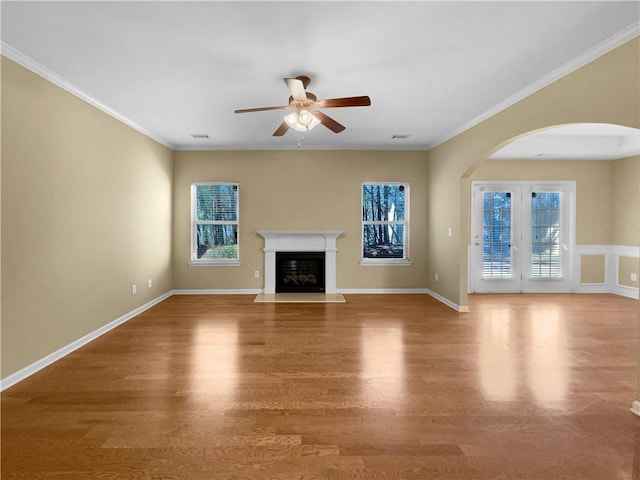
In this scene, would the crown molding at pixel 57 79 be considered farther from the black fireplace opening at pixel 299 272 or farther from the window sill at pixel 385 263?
the window sill at pixel 385 263

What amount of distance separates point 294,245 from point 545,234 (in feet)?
15.4

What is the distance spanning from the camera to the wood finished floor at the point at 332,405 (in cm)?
175

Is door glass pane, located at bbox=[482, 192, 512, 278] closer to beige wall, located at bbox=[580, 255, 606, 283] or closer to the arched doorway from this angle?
the arched doorway

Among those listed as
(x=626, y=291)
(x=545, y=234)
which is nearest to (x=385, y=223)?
(x=545, y=234)

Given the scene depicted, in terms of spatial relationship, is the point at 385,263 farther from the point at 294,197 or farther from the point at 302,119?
the point at 302,119

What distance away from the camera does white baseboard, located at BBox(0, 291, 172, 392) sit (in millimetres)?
2602

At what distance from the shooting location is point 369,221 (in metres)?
6.08

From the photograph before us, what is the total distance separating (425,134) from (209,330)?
4113 millimetres

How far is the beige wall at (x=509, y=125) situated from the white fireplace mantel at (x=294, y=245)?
5.75 feet

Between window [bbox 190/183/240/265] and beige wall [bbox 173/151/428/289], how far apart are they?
0.50 feet

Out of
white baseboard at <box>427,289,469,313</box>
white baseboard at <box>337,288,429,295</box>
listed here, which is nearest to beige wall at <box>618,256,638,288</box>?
white baseboard at <box>427,289,469,313</box>

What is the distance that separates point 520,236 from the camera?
624cm

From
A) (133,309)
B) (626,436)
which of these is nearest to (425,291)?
(626,436)

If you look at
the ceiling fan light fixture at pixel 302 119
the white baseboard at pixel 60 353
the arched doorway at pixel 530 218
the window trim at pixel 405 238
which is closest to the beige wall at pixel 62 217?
the white baseboard at pixel 60 353
